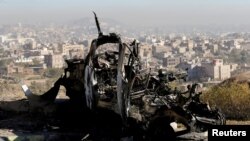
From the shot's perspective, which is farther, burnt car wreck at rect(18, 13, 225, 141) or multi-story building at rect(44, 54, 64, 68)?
multi-story building at rect(44, 54, 64, 68)

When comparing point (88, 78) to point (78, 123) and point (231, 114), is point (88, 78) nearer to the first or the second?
point (78, 123)

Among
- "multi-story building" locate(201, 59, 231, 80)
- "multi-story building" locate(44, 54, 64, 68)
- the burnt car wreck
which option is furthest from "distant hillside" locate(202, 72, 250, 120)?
"multi-story building" locate(44, 54, 64, 68)

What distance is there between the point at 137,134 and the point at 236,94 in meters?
→ 6.95

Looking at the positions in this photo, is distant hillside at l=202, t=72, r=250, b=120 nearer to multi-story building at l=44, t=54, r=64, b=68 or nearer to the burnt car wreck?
the burnt car wreck

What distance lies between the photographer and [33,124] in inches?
453

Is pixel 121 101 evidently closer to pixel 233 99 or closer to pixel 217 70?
pixel 233 99

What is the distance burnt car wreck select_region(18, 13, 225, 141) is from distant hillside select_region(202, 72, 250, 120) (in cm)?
368

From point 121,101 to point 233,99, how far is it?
6906 millimetres

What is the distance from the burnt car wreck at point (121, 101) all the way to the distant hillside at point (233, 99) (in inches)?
145

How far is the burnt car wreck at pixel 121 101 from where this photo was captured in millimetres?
9484

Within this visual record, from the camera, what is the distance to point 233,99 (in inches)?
617

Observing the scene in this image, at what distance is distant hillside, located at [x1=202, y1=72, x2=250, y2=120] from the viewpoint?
14.6 meters

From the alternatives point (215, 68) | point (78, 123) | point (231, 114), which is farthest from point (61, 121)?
point (215, 68)

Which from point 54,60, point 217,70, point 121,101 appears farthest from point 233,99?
point 54,60
